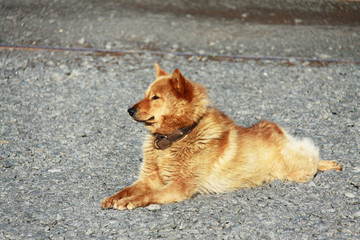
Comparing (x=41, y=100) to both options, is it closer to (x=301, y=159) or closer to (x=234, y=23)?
(x=301, y=159)

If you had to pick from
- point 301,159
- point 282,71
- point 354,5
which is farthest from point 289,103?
point 354,5

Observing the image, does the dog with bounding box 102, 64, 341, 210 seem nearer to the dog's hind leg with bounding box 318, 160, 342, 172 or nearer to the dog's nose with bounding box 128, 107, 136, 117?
the dog's nose with bounding box 128, 107, 136, 117

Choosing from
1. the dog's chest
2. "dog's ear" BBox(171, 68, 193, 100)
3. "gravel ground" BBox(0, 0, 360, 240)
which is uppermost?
"dog's ear" BBox(171, 68, 193, 100)

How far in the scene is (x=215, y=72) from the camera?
800 cm

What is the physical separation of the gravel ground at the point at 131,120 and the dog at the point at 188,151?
0.14 meters

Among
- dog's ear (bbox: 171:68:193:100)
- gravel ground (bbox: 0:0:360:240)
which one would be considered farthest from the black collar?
gravel ground (bbox: 0:0:360:240)

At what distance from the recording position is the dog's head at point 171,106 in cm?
415

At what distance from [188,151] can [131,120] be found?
231 cm

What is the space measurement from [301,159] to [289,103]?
2.53m

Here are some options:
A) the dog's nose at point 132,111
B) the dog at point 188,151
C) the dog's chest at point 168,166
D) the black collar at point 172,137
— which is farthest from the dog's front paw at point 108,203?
the dog's nose at point 132,111

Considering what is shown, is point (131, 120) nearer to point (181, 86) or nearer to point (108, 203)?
point (181, 86)

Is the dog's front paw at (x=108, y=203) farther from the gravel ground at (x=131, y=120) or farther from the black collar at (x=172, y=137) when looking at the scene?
the black collar at (x=172, y=137)

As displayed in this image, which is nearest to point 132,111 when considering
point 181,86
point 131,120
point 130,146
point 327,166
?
point 181,86

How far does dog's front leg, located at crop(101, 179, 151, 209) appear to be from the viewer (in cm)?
399
